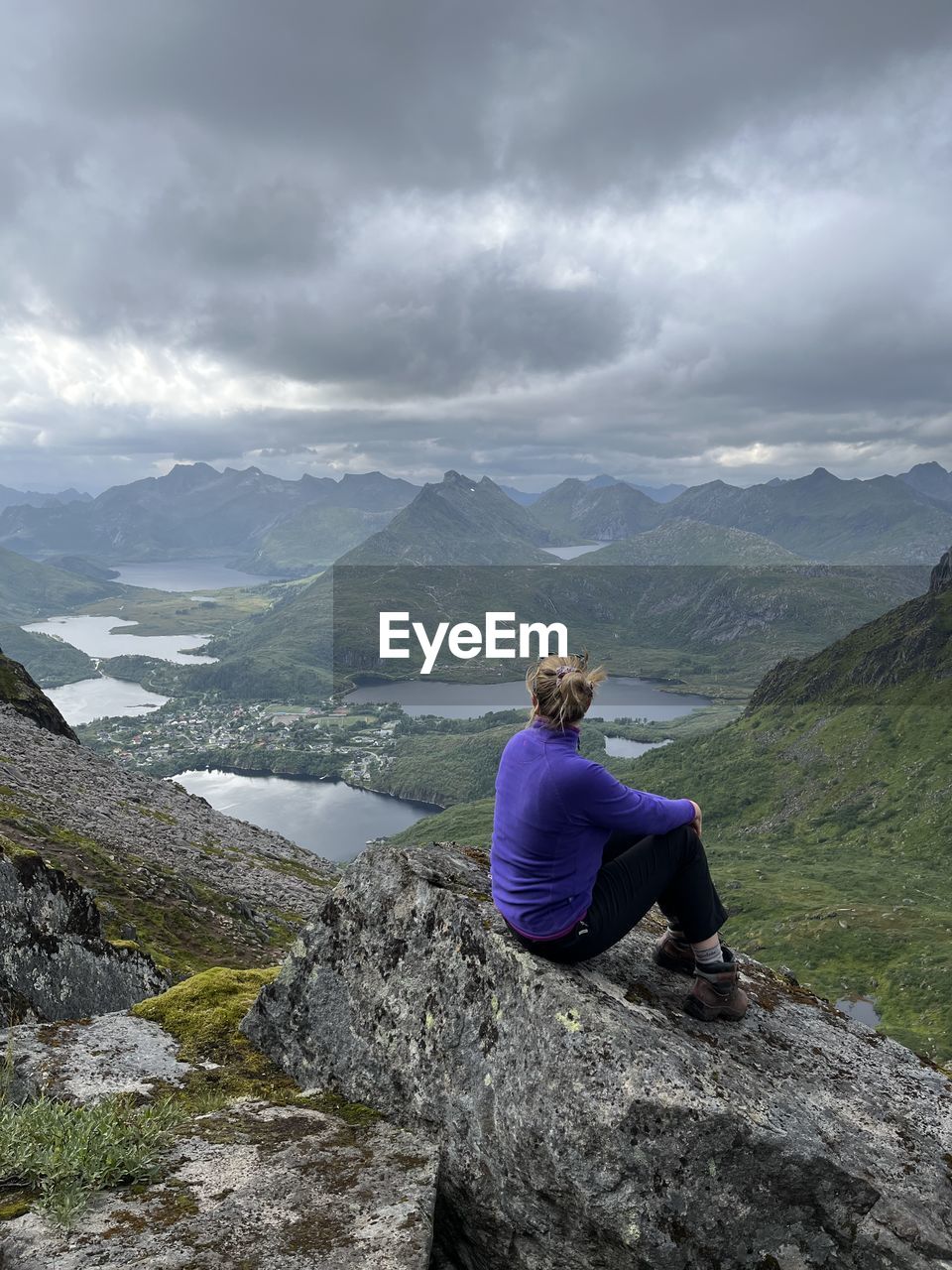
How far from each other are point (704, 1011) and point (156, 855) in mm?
43697

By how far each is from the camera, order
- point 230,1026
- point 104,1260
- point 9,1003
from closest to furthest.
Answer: point 104,1260 → point 230,1026 → point 9,1003

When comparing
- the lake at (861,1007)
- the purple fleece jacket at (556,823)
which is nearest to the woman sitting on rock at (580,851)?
the purple fleece jacket at (556,823)

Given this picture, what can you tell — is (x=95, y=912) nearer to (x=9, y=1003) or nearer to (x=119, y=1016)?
(x=9, y=1003)

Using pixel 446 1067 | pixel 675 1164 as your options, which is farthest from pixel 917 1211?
pixel 446 1067

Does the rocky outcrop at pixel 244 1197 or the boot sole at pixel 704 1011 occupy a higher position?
the boot sole at pixel 704 1011

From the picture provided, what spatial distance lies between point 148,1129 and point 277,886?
45061 millimetres

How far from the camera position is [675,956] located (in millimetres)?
9445

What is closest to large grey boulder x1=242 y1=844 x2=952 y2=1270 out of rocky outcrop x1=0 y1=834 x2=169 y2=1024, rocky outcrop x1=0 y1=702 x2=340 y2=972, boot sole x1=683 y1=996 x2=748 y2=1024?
boot sole x1=683 y1=996 x2=748 y2=1024

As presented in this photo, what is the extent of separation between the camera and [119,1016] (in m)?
10.9

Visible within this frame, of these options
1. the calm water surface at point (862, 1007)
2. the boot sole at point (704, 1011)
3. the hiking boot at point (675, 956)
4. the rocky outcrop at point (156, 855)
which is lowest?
the calm water surface at point (862, 1007)

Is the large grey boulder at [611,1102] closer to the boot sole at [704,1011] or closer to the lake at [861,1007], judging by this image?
the boot sole at [704,1011]

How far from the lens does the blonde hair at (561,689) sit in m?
8.30

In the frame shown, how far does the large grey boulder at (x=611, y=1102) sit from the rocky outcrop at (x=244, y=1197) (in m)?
0.81

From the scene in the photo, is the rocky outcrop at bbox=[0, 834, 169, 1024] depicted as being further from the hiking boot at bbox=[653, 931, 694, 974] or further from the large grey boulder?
the hiking boot at bbox=[653, 931, 694, 974]
